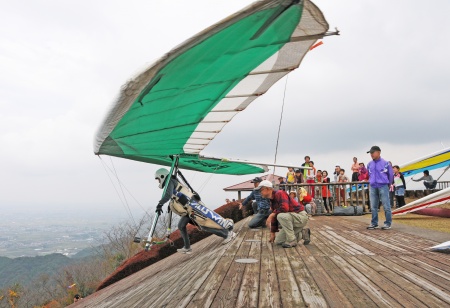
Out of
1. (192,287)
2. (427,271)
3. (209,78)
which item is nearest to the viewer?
(192,287)

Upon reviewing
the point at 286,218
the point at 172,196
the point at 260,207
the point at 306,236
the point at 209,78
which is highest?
the point at 209,78

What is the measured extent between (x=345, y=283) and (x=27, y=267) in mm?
123217

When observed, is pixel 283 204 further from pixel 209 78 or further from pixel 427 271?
pixel 209 78

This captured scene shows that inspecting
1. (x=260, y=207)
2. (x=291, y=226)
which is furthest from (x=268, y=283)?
(x=260, y=207)

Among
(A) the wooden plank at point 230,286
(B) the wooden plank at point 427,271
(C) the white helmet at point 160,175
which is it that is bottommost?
(A) the wooden plank at point 230,286

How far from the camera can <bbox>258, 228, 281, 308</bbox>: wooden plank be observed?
3085 millimetres

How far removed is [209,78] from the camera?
4.40 metres

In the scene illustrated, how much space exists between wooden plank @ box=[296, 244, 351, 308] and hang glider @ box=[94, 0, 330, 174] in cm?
260

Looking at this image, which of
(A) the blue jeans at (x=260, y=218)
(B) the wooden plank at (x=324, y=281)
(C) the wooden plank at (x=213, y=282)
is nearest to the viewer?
(B) the wooden plank at (x=324, y=281)

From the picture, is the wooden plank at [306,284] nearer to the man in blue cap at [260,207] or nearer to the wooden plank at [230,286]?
the wooden plank at [230,286]

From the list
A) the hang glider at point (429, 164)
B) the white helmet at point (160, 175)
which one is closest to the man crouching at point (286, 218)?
the white helmet at point (160, 175)

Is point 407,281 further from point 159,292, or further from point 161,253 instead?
point 161,253

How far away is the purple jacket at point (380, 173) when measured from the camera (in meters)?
7.45

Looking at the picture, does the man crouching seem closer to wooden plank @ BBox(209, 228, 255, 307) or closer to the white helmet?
wooden plank @ BBox(209, 228, 255, 307)
